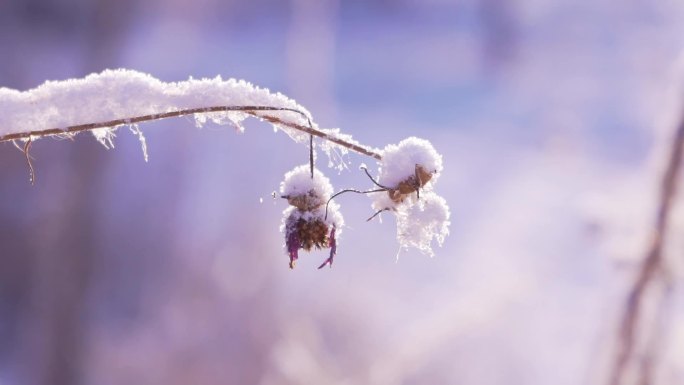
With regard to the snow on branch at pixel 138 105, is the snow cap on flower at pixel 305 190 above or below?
above

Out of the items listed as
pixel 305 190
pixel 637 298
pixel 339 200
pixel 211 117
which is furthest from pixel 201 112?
pixel 339 200

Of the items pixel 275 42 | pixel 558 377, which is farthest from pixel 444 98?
pixel 558 377

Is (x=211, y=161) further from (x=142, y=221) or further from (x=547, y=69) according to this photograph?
(x=547, y=69)

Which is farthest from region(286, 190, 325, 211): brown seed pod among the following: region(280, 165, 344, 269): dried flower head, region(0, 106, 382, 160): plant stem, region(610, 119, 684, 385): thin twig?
region(610, 119, 684, 385): thin twig

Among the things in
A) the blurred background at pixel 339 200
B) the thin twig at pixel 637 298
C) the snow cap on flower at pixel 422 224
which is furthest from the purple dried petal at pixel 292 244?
the blurred background at pixel 339 200

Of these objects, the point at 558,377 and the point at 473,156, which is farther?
the point at 473,156

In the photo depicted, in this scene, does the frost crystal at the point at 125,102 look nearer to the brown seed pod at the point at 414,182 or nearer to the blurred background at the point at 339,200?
the brown seed pod at the point at 414,182

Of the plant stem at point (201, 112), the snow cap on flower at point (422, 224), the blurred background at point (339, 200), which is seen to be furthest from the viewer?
the blurred background at point (339, 200)

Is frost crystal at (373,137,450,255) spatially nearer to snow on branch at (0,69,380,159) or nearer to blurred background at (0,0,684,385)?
snow on branch at (0,69,380,159)
